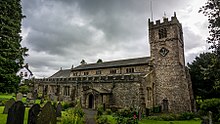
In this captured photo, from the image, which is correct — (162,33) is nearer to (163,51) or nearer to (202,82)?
(163,51)

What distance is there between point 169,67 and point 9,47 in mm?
24225

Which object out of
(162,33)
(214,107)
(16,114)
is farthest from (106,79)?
(16,114)

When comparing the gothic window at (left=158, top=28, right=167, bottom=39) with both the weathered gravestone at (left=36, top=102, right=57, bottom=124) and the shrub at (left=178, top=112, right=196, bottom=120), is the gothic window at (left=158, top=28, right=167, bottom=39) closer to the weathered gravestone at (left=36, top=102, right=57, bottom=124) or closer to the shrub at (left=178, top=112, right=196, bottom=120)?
the shrub at (left=178, top=112, right=196, bottom=120)

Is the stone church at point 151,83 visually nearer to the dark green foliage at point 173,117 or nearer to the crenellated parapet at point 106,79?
the crenellated parapet at point 106,79

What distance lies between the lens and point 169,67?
28.7 meters

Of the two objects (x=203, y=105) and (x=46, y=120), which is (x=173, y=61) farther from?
(x=46, y=120)

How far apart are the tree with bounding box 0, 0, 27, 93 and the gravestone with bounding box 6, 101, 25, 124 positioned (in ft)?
33.4

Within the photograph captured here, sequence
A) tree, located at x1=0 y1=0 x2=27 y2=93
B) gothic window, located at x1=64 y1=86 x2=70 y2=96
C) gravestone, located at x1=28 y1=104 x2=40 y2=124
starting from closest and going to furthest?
1. gravestone, located at x1=28 y1=104 x2=40 y2=124
2. tree, located at x1=0 y1=0 x2=27 y2=93
3. gothic window, located at x1=64 y1=86 x2=70 y2=96

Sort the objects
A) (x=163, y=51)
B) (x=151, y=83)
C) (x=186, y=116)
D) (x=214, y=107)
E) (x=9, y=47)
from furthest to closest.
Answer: (x=163, y=51)
(x=151, y=83)
(x=186, y=116)
(x=9, y=47)
(x=214, y=107)

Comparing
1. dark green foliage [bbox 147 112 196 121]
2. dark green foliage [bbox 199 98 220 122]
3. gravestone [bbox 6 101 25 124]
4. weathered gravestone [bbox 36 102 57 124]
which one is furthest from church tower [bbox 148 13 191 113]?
gravestone [bbox 6 101 25 124]

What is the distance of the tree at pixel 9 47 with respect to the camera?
18155mm

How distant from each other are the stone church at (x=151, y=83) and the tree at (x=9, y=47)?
12.0 m

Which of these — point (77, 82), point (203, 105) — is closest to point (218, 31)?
point (203, 105)

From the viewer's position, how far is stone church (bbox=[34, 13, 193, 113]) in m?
25.1
